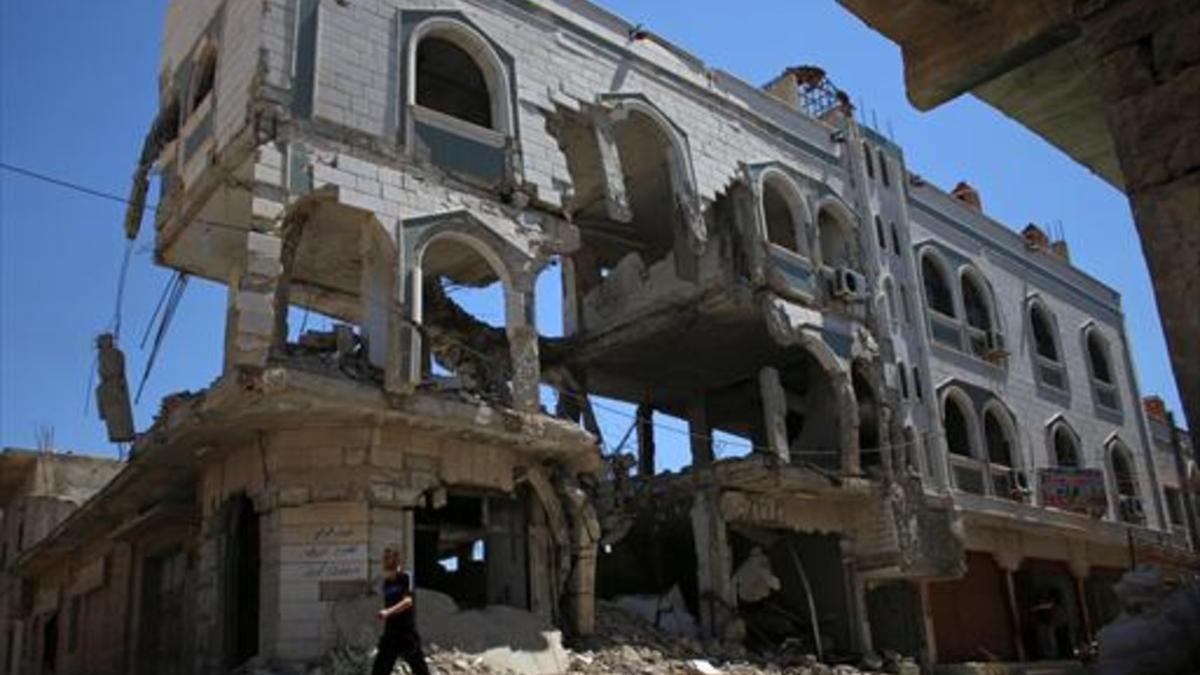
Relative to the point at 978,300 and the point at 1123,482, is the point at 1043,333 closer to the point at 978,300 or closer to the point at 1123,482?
the point at 978,300

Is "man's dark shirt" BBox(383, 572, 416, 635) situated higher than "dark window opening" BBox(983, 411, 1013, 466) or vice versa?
"dark window opening" BBox(983, 411, 1013, 466)

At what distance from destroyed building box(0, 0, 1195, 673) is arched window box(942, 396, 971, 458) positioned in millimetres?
75

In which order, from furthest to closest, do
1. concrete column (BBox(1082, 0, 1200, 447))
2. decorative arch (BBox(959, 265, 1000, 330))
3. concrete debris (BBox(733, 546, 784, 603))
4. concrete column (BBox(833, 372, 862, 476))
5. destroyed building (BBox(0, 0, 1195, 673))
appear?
decorative arch (BBox(959, 265, 1000, 330)) < concrete column (BBox(833, 372, 862, 476)) < concrete debris (BBox(733, 546, 784, 603)) < destroyed building (BBox(0, 0, 1195, 673)) < concrete column (BBox(1082, 0, 1200, 447))

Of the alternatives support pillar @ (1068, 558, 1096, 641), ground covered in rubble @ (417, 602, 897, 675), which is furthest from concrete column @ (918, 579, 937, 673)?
support pillar @ (1068, 558, 1096, 641)

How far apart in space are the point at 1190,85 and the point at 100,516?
1997cm

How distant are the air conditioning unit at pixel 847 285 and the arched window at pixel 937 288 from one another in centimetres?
441

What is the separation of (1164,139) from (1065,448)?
2799 centimetres

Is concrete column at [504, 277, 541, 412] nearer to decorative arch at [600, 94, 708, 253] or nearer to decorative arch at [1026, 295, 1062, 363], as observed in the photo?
decorative arch at [600, 94, 708, 253]

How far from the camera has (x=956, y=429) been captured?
25703 millimetres

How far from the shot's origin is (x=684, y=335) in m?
21.4

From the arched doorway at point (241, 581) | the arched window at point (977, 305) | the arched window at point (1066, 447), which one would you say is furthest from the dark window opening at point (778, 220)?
the arched doorway at point (241, 581)

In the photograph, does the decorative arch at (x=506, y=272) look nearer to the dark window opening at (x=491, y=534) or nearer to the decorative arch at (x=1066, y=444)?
the dark window opening at (x=491, y=534)

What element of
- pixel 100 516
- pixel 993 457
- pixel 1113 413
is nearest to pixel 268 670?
pixel 100 516

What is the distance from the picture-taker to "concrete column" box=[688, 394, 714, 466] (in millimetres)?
23277
